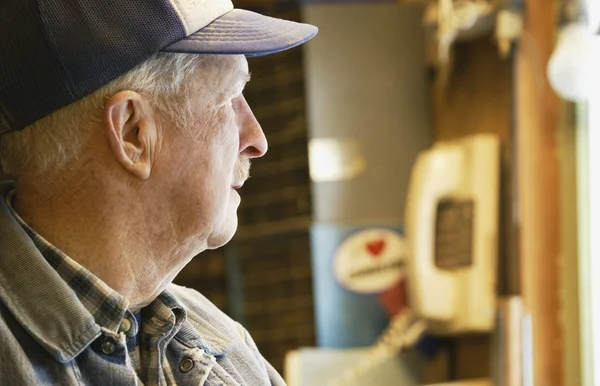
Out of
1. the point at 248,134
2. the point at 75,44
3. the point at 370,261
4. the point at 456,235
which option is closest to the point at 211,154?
the point at 248,134

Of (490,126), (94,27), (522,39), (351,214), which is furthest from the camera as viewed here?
(351,214)

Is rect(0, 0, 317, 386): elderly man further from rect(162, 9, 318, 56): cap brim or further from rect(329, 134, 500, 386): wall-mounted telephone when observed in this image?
rect(329, 134, 500, 386): wall-mounted telephone

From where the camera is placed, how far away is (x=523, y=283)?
2434 millimetres

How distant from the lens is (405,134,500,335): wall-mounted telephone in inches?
102

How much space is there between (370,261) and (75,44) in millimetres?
2043

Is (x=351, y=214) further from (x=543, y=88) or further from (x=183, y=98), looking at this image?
(x=183, y=98)

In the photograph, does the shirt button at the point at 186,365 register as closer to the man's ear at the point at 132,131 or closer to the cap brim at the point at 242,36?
the man's ear at the point at 132,131

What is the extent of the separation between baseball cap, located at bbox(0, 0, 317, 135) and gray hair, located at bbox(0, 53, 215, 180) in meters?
0.01

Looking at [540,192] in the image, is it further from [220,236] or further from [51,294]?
[51,294]

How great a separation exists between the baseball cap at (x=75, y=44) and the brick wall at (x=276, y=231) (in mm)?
1964

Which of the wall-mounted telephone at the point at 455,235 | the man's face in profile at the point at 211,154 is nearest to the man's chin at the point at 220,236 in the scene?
the man's face in profile at the point at 211,154

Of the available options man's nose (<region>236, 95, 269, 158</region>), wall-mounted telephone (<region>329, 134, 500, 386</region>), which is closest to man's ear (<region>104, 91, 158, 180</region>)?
man's nose (<region>236, 95, 269, 158</region>)

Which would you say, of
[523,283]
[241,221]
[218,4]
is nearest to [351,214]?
[241,221]

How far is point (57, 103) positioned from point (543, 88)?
1700mm
